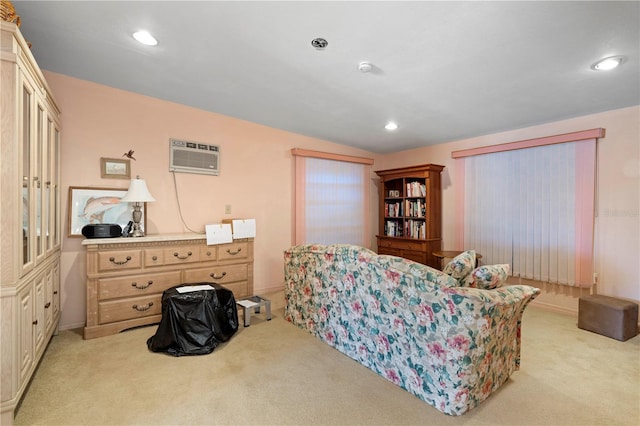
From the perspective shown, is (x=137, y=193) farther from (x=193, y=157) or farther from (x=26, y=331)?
(x=26, y=331)

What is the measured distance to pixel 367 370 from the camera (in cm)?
224

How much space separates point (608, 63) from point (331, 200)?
3536 millimetres

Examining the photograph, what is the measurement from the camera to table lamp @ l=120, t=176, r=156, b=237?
2984 millimetres

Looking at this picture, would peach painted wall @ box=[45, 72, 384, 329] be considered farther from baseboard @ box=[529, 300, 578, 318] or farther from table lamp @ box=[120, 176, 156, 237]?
baseboard @ box=[529, 300, 578, 318]

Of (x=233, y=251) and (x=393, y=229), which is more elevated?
(x=393, y=229)

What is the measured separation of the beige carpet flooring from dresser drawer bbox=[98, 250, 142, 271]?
631 mm

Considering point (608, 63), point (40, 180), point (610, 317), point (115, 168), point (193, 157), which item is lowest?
point (610, 317)

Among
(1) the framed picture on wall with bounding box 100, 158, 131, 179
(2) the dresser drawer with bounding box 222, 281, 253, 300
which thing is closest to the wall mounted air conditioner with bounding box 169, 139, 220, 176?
(1) the framed picture on wall with bounding box 100, 158, 131, 179

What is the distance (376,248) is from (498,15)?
14.4 ft

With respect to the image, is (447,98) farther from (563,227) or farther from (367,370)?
(367,370)

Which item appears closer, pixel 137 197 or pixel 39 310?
pixel 39 310

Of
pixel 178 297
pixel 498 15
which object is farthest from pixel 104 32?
pixel 498 15

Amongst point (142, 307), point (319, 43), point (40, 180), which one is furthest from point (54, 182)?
point (319, 43)

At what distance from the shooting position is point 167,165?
137 inches
